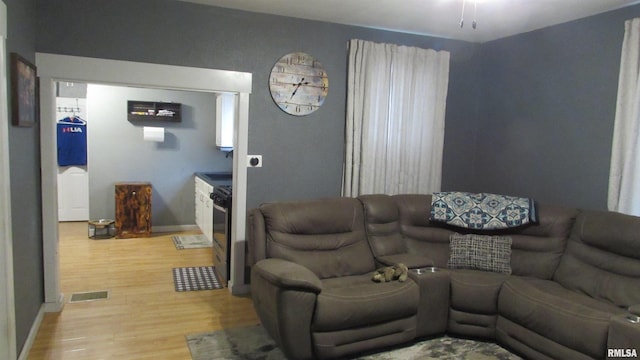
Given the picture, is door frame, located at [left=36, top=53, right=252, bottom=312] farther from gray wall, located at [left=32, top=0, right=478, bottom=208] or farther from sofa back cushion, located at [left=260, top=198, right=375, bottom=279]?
sofa back cushion, located at [left=260, top=198, right=375, bottom=279]

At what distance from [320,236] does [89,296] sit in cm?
213

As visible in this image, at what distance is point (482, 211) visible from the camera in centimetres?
364

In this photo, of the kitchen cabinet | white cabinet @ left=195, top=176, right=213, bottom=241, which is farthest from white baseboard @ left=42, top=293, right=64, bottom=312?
the kitchen cabinet

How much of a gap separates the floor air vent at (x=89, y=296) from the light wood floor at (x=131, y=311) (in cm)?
5

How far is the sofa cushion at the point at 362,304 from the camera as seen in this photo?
271 centimetres

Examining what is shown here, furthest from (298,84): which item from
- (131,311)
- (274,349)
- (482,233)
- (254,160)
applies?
(131,311)

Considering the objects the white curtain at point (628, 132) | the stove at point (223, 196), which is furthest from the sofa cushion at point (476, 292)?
the stove at point (223, 196)

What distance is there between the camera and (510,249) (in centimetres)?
351

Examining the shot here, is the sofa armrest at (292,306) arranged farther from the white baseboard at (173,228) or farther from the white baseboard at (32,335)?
the white baseboard at (173,228)

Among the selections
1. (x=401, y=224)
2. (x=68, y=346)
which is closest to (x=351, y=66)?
(x=401, y=224)

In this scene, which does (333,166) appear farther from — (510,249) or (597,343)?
(597,343)

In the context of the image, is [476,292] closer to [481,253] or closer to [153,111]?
[481,253]

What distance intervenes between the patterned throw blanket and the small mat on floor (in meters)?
2.21

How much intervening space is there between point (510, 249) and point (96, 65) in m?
3.64
